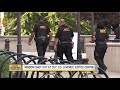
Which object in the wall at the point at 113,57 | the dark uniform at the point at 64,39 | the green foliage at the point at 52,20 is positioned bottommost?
the wall at the point at 113,57

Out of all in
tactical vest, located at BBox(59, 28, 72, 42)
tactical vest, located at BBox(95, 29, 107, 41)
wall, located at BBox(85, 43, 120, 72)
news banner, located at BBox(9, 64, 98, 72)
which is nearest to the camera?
news banner, located at BBox(9, 64, 98, 72)

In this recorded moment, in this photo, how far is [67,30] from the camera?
47.9 feet

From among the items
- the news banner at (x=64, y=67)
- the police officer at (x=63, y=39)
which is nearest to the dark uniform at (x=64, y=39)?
the police officer at (x=63, y=39)

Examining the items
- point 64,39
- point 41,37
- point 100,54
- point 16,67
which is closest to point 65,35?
point 64,39

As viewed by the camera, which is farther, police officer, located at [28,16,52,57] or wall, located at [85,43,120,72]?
wall, located at [85,43,120,72]

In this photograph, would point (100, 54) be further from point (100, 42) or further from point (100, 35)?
point (100, 35)

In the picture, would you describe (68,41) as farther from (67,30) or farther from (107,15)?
(107,15)

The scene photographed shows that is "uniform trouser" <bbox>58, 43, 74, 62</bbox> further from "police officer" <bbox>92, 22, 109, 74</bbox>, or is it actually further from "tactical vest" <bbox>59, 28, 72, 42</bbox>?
"police officer" <bbox>92, 22, 109, 74</bbox>

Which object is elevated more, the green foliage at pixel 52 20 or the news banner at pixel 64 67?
the green foliage at pixel 52 20

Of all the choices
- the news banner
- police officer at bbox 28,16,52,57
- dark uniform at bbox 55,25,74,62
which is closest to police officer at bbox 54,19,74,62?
dark uniform at bbox 55,25,74,62

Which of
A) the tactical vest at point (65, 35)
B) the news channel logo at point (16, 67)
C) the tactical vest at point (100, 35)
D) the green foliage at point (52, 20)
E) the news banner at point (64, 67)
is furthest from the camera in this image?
the green foliage at point (52, 20)

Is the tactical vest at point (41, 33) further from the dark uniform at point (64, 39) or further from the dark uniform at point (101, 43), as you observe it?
the dark uniform at point (101, 43)

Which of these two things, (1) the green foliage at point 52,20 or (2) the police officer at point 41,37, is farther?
(1) the green foliage at point 52,20
